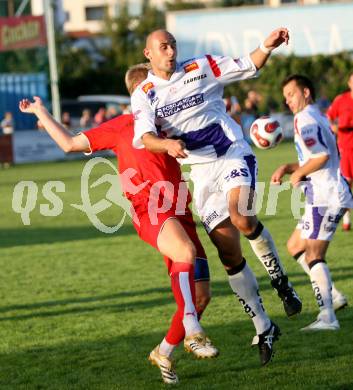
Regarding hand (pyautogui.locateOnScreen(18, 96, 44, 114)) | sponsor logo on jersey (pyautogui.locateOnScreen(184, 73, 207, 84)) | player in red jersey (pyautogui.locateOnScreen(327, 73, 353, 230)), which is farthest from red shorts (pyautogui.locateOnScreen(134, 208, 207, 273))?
player in red jersey (pyautogui.locateOnScreen(327, 73, 353, 230))

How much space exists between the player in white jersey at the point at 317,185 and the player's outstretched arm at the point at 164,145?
1.81 m

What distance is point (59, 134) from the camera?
7586 millimetres

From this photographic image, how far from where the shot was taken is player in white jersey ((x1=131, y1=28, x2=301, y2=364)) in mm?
7500

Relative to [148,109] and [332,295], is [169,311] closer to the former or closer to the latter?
[332,295]

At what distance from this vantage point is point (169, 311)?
9930 millimetres

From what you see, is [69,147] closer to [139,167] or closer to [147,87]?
[139,167]

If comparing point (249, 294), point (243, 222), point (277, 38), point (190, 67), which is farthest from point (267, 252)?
point (277, 38)

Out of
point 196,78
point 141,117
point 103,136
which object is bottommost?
point 103,136

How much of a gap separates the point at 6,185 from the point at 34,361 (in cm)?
1899

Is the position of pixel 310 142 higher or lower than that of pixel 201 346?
higher

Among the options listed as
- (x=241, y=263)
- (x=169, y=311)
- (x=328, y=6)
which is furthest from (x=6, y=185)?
(x=328, y=6)

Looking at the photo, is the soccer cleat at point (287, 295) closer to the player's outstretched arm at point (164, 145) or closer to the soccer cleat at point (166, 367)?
the soccer cleat at point (166, 367)

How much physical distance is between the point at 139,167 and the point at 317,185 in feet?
6.90

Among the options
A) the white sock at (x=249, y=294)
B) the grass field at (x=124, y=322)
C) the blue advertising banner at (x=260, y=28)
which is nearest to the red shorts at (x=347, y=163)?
the grass field at (x=124, y=322)
